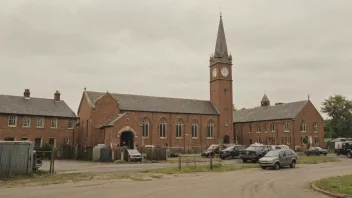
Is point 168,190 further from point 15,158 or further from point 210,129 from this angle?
point 210,129

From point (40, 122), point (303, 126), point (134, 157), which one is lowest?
point (134, 157)

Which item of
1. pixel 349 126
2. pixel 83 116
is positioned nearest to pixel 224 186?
pixel 83 116

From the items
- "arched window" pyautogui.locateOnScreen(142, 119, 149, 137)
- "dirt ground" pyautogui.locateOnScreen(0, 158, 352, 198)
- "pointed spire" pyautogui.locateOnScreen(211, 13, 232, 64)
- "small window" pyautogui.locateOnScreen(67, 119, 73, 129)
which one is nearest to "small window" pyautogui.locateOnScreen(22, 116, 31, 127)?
"small window" pyautogui.locateOnScreen(67, 119, 73, 129)

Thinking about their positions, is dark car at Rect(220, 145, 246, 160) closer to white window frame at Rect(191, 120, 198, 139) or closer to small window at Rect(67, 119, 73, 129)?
white window frame at Rect(191, 120, 198, 139)

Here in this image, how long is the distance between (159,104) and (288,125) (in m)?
24.8

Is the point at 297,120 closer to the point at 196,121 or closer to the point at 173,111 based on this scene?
the point at 196,121

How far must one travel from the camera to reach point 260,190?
1539 centimetres

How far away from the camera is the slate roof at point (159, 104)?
5477cm

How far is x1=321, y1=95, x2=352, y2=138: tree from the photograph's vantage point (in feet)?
266

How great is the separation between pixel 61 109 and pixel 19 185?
3451cm

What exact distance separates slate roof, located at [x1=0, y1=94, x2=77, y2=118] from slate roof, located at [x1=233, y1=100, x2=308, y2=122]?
3883cm

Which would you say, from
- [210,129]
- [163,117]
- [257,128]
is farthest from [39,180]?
[257,128]

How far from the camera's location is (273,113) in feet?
222

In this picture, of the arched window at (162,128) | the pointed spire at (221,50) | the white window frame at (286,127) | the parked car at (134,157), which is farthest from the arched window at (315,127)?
the parked car at (134,157)
